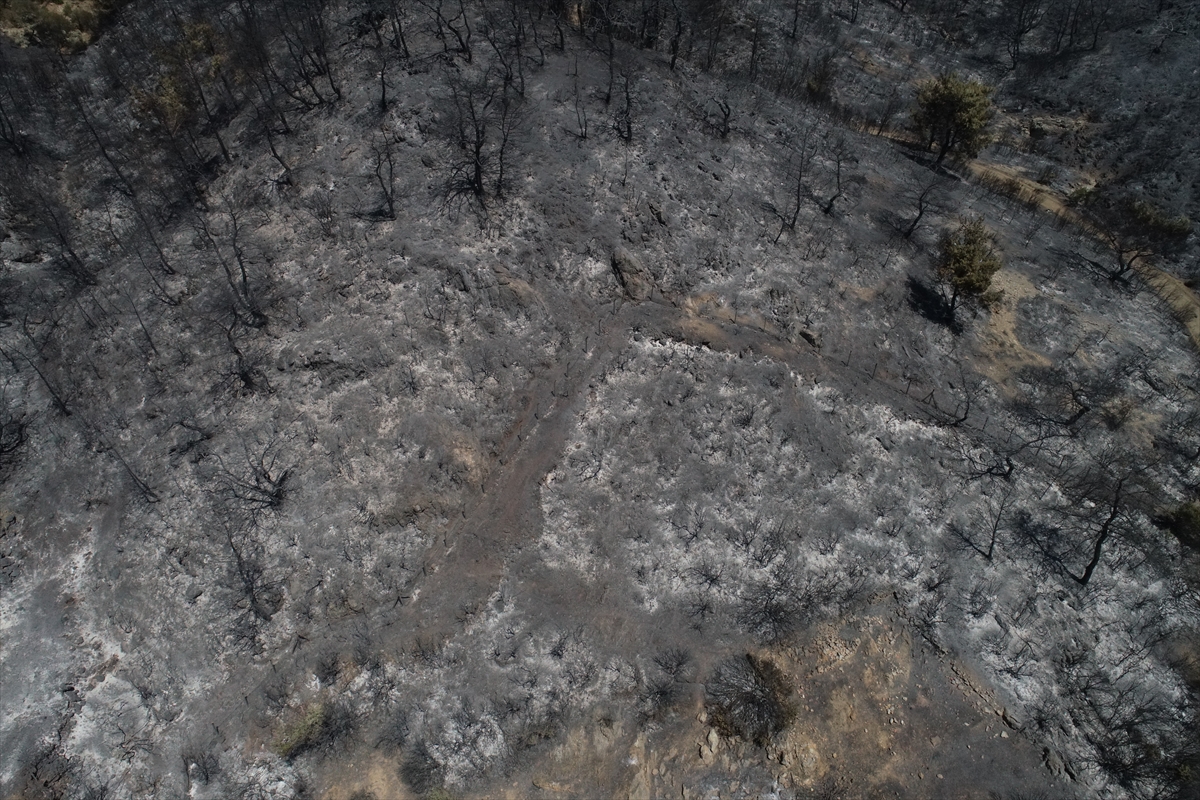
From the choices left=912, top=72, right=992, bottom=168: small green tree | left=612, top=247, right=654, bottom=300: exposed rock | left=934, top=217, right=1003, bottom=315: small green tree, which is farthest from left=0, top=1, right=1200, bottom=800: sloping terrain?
left=912, top=72, right=992, bottom=168: small green tree

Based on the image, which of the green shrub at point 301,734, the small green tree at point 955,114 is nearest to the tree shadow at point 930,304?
the small green tree at point 955,114

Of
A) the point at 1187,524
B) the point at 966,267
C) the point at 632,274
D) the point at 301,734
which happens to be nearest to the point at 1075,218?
the point at 966,267

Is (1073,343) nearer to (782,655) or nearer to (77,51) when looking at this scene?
(782,655)

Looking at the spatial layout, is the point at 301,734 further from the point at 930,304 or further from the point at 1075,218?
the point at 1075,218

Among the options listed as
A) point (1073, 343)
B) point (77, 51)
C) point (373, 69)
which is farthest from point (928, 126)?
point (77, 51)

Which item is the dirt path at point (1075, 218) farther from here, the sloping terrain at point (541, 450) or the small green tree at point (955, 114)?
the small green tree at point (955, 114)

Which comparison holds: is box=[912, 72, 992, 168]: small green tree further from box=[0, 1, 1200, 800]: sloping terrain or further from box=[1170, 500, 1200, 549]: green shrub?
box=[1170, 500, 1200, 549]: green shrub
